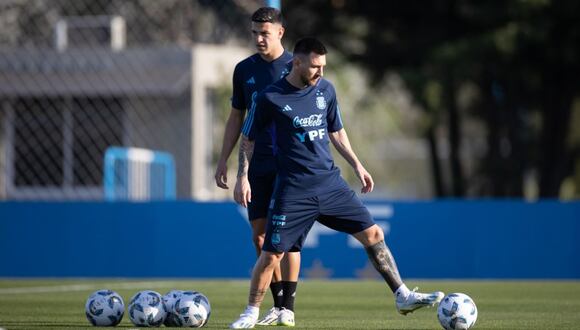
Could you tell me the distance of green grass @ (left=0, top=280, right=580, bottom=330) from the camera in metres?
9.77

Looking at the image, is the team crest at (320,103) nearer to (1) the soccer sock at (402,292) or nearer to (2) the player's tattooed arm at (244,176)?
(2) the player's tattooed arm at (244,176)

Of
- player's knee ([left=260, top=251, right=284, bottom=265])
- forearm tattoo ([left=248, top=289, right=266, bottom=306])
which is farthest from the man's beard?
forearm tattoo ([left=248, top=289, right=266, bottom=306])

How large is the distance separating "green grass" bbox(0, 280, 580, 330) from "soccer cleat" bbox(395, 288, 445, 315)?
36 cm

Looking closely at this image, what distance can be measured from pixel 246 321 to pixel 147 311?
29.9 inches

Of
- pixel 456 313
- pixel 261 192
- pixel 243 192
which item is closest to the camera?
pixel 456 313

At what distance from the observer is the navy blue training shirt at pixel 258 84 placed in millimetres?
9523

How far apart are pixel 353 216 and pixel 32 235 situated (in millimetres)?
10112

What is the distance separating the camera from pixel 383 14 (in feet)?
102

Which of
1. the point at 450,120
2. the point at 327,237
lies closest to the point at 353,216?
the point at 327,237

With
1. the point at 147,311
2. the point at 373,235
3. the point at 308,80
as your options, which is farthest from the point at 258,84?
the point at 147,311

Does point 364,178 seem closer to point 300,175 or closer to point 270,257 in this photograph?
point 300,175

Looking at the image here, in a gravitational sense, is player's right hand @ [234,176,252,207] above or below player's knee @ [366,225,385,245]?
above

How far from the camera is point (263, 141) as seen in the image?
31.2 ft

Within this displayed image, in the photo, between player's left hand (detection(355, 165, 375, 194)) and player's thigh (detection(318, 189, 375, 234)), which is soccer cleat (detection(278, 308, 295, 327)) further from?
player's left hand (detection(355, 165, 375, 194))
